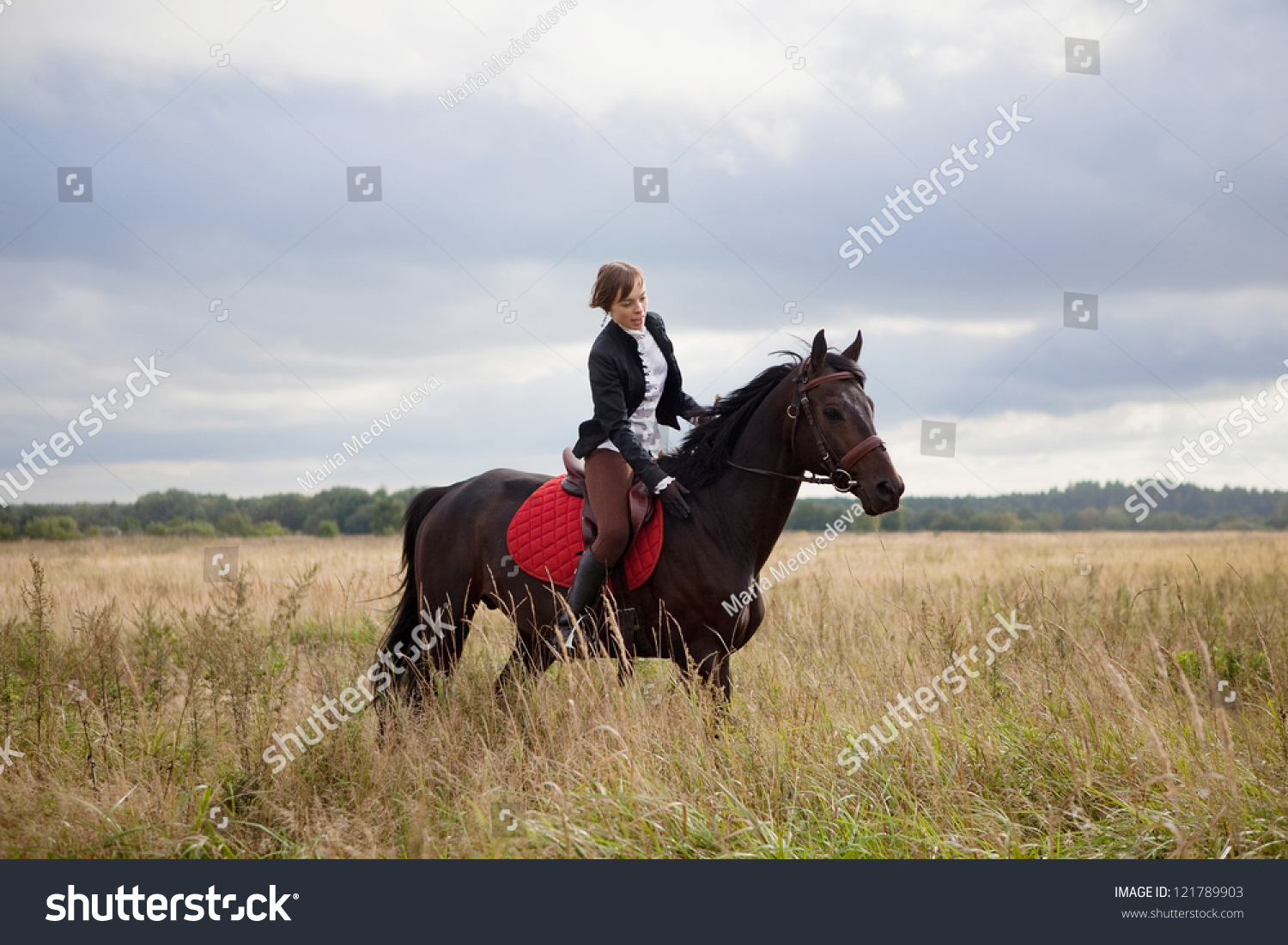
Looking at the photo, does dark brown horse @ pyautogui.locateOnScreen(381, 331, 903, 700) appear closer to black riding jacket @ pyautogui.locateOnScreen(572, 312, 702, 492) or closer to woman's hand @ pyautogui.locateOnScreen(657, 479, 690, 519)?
woman's hand @ pyautogui.locateOnScreen(657, 479, 690, 519)

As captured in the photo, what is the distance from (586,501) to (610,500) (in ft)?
1.18

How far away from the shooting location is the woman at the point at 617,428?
522 cm

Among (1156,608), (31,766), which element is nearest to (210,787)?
(31,766)

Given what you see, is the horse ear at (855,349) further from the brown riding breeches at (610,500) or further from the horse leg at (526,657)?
the horse leg at (526,657)

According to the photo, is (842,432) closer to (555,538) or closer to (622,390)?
(622,390)

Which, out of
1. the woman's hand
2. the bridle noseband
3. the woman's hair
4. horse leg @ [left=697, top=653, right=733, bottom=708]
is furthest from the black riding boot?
the woman's hair

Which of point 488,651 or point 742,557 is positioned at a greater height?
point 742,557

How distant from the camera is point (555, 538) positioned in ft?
19.0

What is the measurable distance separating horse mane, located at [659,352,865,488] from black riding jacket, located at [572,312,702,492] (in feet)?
0.81

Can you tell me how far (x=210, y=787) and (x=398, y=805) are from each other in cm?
99

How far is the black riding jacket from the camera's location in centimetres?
520

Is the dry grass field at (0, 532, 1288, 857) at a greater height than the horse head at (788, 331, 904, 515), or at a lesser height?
lesser
